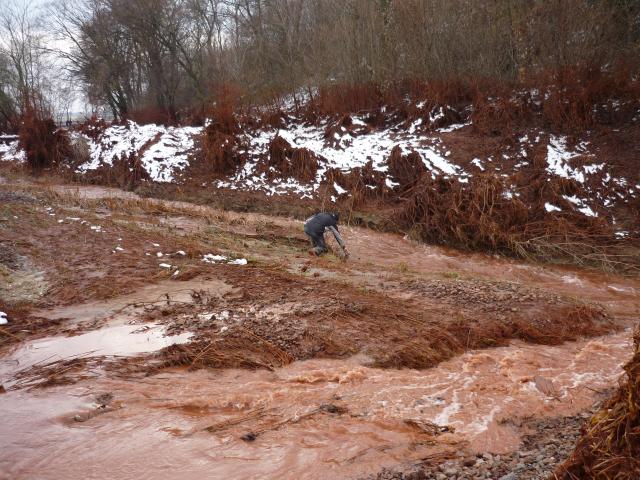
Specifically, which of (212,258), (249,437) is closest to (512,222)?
(212,258)

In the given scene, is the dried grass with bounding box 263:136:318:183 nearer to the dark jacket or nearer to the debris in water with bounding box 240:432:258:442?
the dark jacket

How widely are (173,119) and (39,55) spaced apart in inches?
473

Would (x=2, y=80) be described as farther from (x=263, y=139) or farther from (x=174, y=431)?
(x=174, y=431)

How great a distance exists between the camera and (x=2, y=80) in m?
27.4

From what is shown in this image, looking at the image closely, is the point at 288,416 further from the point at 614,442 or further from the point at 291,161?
the point at 291,161

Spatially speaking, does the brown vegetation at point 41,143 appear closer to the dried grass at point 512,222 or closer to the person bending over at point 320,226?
the person bending over at point 320,226

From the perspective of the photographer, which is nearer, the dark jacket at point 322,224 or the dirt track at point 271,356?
the dirt track at point 271,356

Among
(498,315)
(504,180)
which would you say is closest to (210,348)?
(498,315)

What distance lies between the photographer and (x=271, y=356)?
5785 mm

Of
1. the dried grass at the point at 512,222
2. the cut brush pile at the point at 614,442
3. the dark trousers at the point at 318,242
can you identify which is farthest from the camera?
the dried grass at the point at 512,222

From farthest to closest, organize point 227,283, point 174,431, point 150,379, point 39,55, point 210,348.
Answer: point 39,55, point 227,283, point 210,348, point 150,379, point 174,431

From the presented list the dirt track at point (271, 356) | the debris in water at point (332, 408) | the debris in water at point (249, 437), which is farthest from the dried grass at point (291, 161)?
the debris in water at point (249, 437)

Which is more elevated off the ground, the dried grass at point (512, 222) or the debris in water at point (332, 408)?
the dried grass at point (512, 222)

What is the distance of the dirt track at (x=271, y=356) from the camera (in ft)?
13.4
